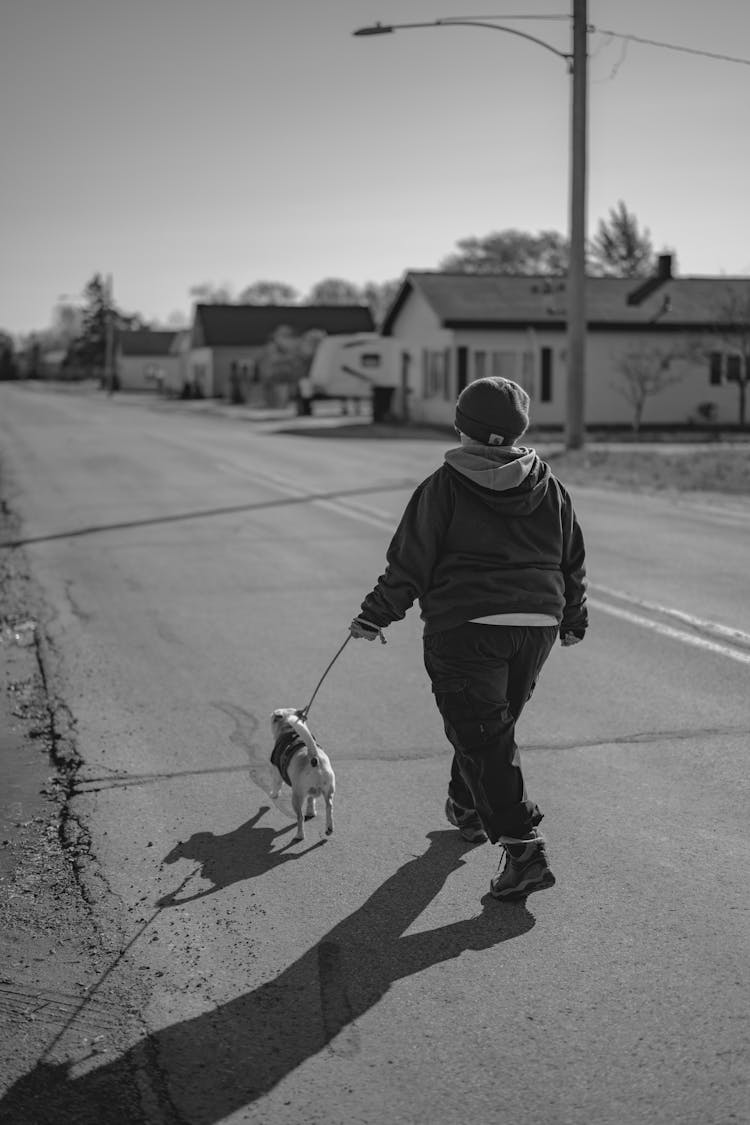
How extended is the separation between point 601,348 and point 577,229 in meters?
15.8

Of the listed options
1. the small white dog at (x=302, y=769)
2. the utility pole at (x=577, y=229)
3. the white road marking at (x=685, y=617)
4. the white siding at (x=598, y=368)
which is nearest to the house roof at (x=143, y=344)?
the white siding at (x=598, y=368)

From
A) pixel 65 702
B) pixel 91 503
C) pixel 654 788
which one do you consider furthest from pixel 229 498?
pixel 654 788

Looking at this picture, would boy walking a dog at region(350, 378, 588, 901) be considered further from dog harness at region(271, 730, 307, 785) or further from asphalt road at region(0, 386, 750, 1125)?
dog harness at region(271, 730, 307, 785)

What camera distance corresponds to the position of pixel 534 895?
175 inches

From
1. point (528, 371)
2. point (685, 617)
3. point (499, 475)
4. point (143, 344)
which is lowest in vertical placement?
point (685, 617)

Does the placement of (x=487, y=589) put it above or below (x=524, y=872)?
above

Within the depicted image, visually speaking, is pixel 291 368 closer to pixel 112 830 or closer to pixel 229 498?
pixel 229 498

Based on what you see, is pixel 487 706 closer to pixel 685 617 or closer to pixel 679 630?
pixel 679 630

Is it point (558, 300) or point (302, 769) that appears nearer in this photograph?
point (302, 769)

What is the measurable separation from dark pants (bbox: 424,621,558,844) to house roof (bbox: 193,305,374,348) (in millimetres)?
71114

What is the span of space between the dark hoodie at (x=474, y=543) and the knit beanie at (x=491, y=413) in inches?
1.7

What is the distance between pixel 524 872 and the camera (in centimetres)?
432

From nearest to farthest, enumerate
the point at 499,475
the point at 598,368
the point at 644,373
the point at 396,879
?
the point at 499,475 → the point at 396,879 → the point at 644,373 → the point at 598,368

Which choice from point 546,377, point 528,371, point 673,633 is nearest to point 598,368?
point 546,377
